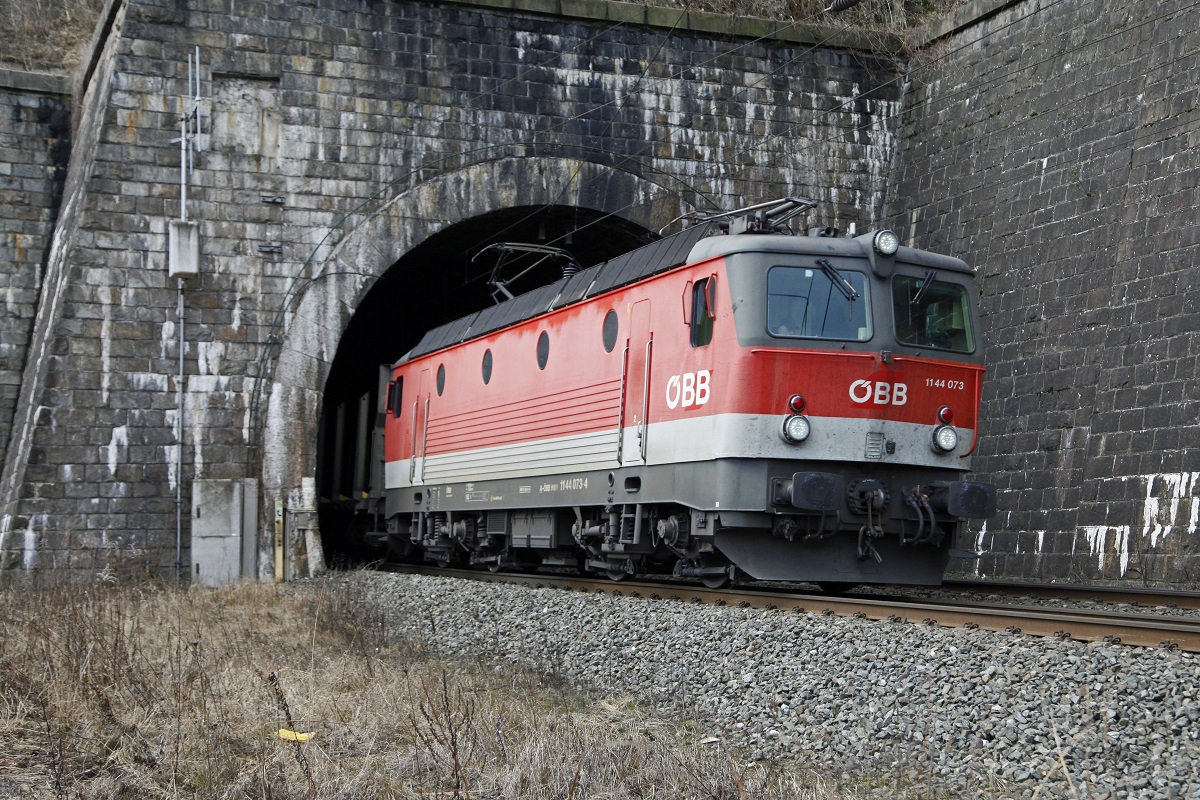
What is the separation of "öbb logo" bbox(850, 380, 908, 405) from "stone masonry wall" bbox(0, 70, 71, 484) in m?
13.4

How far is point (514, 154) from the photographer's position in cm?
1844

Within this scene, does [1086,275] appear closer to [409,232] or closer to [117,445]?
[409,232]

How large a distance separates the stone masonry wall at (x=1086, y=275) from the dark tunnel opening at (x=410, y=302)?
5.21 m

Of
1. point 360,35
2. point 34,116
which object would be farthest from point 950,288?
point 34,116

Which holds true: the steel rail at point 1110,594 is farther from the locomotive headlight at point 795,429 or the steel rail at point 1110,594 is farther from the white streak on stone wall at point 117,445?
the white streak on stone wall at point 117,445

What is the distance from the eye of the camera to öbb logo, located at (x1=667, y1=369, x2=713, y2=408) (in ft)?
35.6

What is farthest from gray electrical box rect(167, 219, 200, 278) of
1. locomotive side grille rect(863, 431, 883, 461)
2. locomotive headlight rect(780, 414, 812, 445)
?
locomotive side grille rect(863, 431, 883, 461)

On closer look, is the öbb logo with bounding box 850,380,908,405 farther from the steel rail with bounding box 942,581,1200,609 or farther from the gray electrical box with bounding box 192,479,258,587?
the gray electrical box with bounding box 192,479,258,587

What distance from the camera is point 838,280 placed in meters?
10.8

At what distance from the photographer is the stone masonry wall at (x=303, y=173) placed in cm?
1661

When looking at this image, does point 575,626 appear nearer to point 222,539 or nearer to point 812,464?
point 812,464

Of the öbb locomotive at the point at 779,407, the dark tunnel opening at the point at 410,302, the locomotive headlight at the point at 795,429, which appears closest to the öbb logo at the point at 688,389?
the öbb locomotive at the point at 779,407

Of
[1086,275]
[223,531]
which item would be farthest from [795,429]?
[223,531]

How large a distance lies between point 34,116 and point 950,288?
14.3m
